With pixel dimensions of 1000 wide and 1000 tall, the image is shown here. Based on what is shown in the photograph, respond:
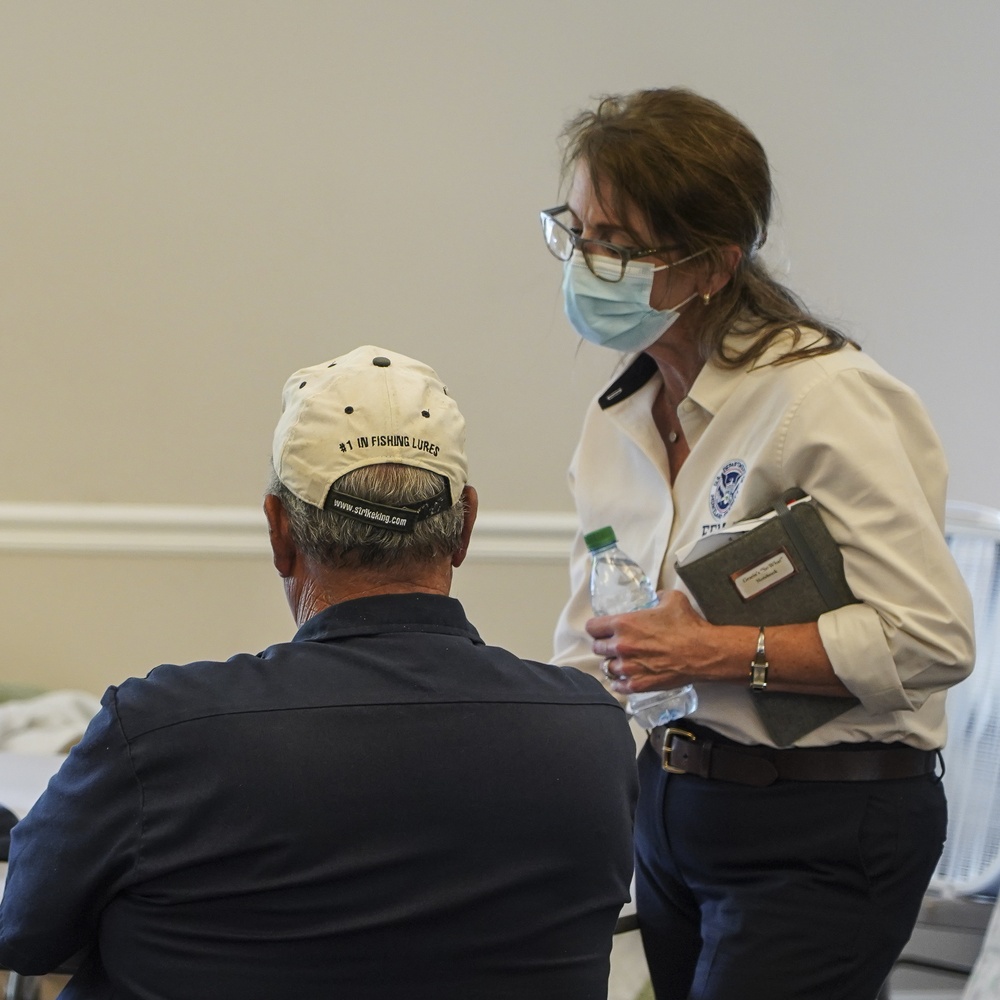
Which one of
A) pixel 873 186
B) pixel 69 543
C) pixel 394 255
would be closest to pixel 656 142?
pixel 394 255

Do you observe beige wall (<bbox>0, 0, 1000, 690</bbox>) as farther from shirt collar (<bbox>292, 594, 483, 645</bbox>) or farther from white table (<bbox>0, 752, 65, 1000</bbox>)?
shirt collar (<bbox>292, 594, 483, 645</bbox>)

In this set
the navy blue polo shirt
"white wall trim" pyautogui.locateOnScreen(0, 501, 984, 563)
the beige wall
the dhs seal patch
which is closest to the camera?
the navy blue polo shirt

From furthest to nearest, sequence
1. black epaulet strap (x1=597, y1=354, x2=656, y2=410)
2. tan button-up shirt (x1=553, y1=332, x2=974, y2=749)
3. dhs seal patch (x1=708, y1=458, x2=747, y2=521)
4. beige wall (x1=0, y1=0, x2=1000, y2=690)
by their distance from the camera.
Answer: beige wall (x1=0, y1=0, x2=1000, y2=690) → black epaulet strap (x1=597, y1=354, x2=656, y2=410) → dhs seal patch (x1=708, y1=458, x2=747, y2=521) → tan button-up shirt (x1=553, y1=332, x2=974, y2=749)

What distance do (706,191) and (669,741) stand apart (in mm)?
701

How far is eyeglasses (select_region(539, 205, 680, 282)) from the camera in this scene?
1541mm

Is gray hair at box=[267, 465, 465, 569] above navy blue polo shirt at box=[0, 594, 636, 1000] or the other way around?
above

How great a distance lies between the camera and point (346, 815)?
0.97m

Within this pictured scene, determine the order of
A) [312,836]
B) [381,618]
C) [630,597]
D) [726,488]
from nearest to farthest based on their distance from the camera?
1. [312,836]
2. [381,618]
3. [726,488]
4. [630,597]

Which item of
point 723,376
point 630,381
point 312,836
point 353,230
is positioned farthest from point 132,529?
point 312,836

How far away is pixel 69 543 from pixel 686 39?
1.88m

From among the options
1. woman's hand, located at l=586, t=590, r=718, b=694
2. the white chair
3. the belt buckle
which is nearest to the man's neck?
woman's hand, located at l=586, t=590, r=718, b=694

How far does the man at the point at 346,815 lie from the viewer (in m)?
0.97

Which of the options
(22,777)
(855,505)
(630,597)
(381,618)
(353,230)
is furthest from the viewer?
(353,230)

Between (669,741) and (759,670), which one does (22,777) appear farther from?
(759,670)
